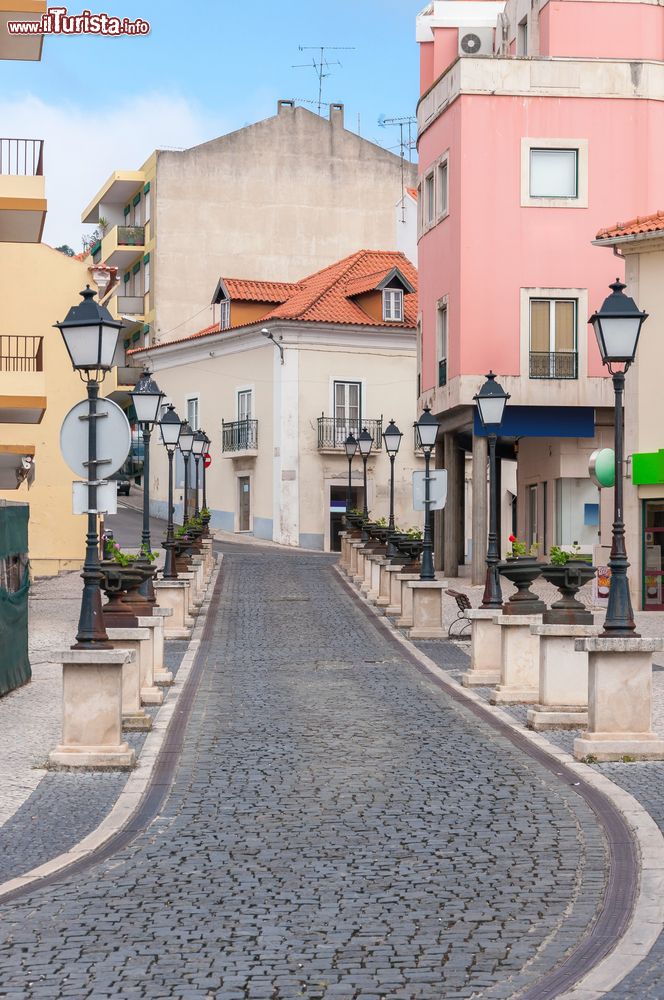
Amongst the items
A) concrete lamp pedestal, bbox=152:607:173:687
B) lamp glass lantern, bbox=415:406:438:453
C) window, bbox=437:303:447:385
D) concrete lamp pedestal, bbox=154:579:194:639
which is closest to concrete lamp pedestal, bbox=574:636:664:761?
concrete lamp pedestal, bbox=152:607:173:687

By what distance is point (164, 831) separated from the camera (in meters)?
8.92

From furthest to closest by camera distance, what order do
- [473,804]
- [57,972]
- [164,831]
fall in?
[473,804] → [164,831] → [57,972]

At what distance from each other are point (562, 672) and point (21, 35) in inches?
734

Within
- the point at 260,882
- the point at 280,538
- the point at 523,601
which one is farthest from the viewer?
the point at 280,538

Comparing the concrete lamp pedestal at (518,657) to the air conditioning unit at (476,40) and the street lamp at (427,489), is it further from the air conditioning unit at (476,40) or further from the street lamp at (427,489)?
the air conditioning unit at (476,40)

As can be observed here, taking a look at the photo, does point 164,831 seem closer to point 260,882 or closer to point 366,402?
point 260,882

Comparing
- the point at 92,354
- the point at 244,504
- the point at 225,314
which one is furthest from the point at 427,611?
the point at 225,314

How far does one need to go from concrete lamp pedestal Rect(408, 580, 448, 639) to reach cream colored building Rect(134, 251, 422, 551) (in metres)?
31.8

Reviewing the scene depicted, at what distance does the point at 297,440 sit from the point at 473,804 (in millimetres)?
47633

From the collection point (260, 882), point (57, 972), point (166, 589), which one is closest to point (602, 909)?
point (260, 882)

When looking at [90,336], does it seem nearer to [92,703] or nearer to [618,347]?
[92,703]

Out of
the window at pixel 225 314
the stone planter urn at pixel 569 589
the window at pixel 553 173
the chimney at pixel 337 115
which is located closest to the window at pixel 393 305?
the window at pixel 225 314

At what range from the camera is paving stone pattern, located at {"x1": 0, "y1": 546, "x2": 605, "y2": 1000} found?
19.7 feet

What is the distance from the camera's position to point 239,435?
59.2m
